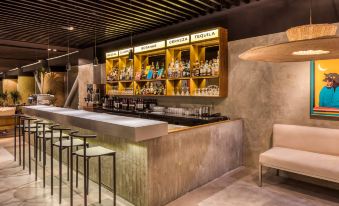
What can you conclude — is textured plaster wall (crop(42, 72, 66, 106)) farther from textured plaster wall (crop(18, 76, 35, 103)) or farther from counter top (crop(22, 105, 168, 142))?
counter top (crop(22, 105, 168, 142))

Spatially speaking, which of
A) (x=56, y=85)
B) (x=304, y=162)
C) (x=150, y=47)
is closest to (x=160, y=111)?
(x=150, y=47)

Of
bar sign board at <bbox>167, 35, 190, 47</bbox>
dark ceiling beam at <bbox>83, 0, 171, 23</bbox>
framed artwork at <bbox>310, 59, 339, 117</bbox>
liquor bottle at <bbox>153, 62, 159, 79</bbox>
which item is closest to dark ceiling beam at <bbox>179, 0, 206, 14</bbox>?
bar sign board at <bbox>167, 35, 190, 47</bbox>

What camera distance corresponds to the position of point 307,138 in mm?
3734

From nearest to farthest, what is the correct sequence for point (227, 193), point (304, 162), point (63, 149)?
point (304, 162)
point (227, 193)
point (63, 149)

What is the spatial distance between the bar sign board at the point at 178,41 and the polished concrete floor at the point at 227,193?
2693 millimetres

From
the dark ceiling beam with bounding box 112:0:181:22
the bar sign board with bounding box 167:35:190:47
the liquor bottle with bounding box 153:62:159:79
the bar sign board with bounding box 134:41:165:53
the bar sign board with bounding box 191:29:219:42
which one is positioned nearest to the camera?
the dark ceiling beam with bounding box 112:0:181:22

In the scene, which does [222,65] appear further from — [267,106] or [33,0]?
[33,0]

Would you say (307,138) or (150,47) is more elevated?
(150,47)

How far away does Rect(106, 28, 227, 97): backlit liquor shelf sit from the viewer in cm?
462

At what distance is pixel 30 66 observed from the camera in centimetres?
1490

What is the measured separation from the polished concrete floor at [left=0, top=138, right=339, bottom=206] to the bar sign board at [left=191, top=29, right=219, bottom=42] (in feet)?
8.22

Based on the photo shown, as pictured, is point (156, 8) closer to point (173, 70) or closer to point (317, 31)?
point (173, 70)

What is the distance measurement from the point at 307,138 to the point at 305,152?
0.22 meters

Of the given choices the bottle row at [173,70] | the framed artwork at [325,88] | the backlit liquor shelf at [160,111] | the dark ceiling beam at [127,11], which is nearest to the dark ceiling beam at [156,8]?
the dark ceiling beam at [127,11]
